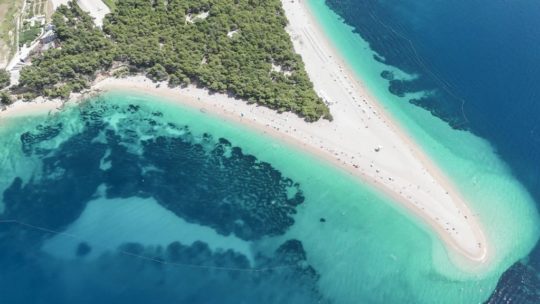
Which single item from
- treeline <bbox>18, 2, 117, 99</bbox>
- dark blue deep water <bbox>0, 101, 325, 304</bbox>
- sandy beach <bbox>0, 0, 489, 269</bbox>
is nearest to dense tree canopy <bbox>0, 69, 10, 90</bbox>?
treeline <bbox>18, 2, 117, 99</bbox>

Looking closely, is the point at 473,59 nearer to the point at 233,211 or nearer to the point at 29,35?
the point at 233,211

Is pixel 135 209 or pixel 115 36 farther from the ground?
pixel 115 36

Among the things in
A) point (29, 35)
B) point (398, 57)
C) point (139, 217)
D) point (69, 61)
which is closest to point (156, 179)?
point (139, 217)

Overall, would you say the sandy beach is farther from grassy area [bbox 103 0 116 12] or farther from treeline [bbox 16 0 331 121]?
grassy area [bbox 103 0 116 12]

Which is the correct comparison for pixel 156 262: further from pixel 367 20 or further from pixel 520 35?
pixel 520 35

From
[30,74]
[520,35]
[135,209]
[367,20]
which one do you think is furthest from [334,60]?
[30,74]

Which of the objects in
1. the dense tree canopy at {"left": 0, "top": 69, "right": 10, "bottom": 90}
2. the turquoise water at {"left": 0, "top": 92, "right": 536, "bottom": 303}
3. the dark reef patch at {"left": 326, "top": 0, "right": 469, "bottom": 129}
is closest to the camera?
the turquoise water at {"left": 0, "top": 92, "right": 536, "bottom": 303}

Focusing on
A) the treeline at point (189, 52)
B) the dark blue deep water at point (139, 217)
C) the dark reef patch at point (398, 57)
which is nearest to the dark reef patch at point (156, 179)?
the dark blue deep water at point (139, 217)
